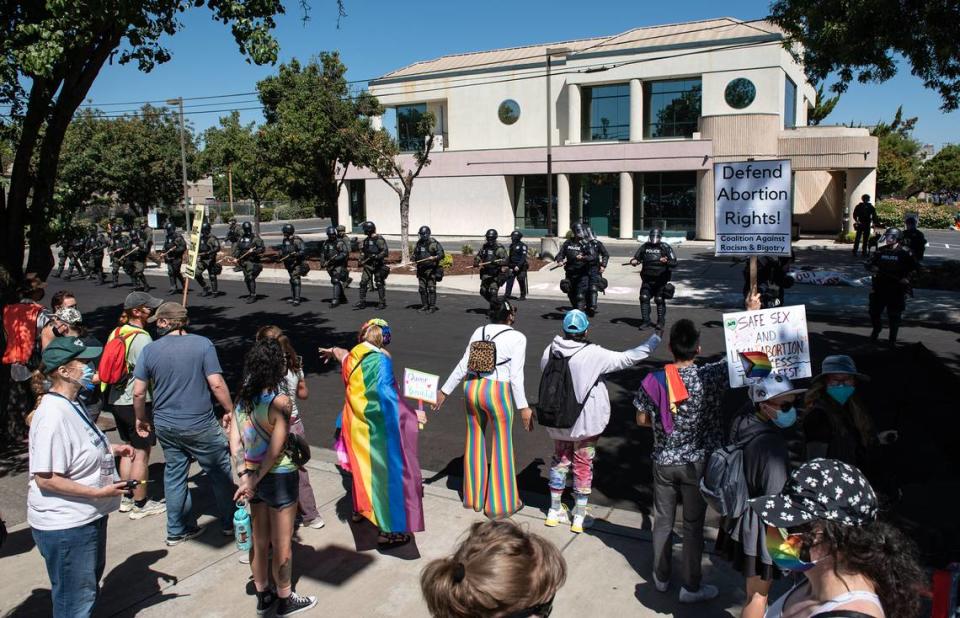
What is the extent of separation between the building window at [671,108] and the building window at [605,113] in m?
0.86

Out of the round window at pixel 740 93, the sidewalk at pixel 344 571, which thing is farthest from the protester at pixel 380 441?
the round window at pixel 740 93

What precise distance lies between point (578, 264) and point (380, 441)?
8.52 m

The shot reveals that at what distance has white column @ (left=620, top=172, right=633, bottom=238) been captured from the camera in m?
32.6

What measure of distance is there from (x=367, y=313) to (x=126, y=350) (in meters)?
9.92

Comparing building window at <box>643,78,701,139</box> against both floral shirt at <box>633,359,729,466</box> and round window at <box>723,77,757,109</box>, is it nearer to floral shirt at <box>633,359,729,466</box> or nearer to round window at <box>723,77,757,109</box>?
round window at <box>723,77,757,109</box>

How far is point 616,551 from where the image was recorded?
17.2ft

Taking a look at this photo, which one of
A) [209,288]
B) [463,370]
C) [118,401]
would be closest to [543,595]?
[463,370]

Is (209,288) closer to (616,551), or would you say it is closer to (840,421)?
(616,551)

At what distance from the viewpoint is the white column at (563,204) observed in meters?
34.2

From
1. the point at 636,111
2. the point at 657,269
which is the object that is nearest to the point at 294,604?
the point at 657,269

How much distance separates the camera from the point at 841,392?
4.32 meters

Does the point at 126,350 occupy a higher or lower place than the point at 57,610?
higher

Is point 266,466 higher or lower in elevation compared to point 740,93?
lower

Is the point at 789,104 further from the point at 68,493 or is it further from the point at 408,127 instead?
the point at 68,493
